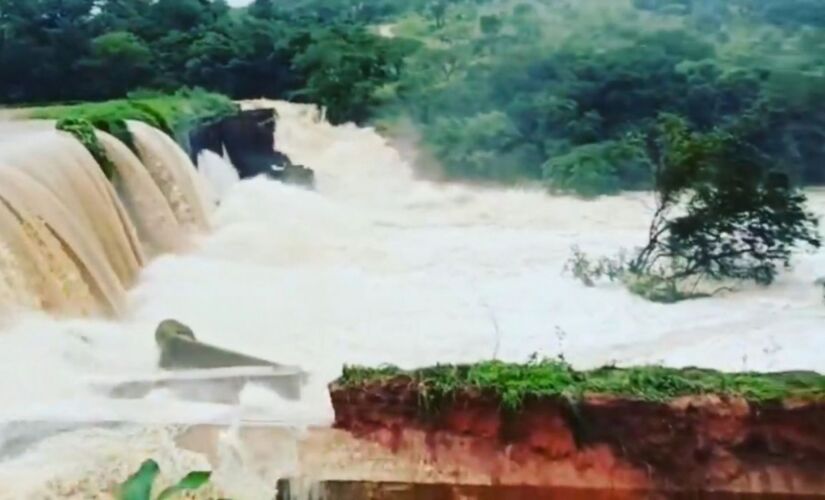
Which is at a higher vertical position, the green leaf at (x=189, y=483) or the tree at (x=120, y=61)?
the tree at (x=120, y=61)

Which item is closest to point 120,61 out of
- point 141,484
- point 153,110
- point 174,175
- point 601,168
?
point 153,110

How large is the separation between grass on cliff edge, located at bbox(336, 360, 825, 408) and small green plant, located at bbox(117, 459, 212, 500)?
1.14ft

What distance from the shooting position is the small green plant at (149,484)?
2.32 meters

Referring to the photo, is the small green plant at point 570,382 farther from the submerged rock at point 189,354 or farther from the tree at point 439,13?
the tree at point 439,13

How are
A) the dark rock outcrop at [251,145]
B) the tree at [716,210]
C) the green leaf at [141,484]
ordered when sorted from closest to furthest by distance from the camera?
the green leaf at [141,484], the tree at [716,210], the dark rock outcrop at [251,145]

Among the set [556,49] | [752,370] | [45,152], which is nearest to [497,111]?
[556,49]

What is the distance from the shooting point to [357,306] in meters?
2.46

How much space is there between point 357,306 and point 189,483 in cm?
50

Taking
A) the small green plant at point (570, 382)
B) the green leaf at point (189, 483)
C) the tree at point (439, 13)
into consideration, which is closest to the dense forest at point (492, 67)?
the tree at point (439, 13)

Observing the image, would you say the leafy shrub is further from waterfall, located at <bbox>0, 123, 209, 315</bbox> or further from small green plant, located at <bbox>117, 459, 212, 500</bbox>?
small green plant, located at <bbox>117, 459, 212, 500</bbox>

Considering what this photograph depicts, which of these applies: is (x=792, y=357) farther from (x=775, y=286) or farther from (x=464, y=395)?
(x=464, y=395)

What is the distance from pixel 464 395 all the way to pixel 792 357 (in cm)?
68

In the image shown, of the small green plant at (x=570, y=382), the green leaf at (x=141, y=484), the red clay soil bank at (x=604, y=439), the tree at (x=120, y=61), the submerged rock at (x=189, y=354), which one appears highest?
the tree at (x=120, y=61)

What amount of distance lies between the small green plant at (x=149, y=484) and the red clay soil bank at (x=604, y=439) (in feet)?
1.00
